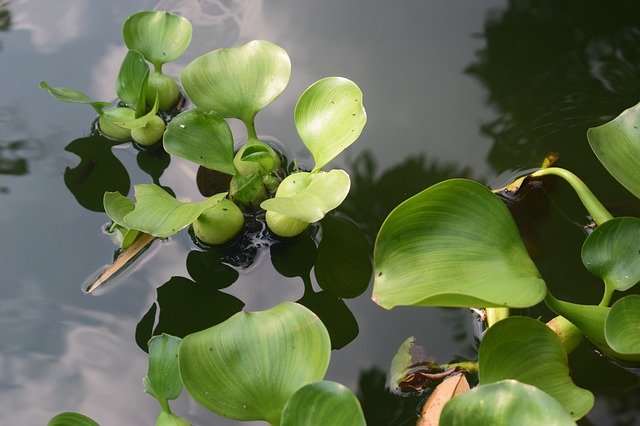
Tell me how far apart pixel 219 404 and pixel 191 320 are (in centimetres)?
30

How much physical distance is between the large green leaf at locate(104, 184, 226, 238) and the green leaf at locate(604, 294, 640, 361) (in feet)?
1.87

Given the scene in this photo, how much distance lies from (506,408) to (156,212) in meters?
0.57

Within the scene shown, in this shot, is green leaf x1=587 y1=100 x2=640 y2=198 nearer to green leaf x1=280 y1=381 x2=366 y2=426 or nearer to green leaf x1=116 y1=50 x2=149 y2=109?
green leaf x1=280 y1=381 x2=366 y2=426

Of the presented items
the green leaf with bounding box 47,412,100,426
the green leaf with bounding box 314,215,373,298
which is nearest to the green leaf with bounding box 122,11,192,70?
the green leaf with bounding box 314,215,373,298

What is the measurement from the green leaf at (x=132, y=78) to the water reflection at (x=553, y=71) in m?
0.65

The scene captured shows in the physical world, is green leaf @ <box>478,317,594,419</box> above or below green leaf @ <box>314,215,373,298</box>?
above

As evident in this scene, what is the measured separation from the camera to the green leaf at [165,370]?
98 centimetres

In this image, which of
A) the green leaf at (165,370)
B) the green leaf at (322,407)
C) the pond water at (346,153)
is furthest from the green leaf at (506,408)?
the green leaf at (165,370)

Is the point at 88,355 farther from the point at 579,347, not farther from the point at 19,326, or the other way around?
the point at 579,347

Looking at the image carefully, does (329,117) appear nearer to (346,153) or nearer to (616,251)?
(346,153)

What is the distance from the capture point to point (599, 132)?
3.57 feet

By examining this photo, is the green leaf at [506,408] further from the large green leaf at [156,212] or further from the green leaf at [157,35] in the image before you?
the green leaf at [157,35]

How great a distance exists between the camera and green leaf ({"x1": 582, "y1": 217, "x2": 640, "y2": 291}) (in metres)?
0.97

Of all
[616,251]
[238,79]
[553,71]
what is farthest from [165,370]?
[553,71]
